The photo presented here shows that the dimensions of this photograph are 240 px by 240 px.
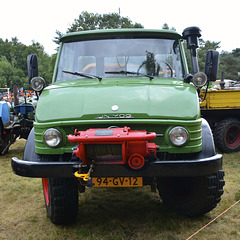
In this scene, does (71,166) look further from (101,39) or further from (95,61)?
(101,39)

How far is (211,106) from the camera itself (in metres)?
7.97

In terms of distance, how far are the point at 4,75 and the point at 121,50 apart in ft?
212

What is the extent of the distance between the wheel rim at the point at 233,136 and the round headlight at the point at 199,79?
4.93 meters

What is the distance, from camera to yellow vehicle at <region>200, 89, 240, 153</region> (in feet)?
26.2

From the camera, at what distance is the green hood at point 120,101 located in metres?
3.00

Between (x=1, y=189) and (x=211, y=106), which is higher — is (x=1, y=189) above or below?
below

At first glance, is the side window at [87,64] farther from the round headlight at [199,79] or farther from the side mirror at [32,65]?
the round headlight at [199,79]

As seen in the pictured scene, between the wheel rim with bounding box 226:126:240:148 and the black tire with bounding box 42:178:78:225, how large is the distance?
228 inches

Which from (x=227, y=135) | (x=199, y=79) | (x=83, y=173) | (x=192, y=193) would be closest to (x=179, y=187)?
(x=192, y=193)

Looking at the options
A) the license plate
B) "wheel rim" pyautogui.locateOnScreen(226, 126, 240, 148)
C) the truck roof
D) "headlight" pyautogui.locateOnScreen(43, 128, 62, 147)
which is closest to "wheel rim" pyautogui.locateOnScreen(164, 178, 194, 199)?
the license plate

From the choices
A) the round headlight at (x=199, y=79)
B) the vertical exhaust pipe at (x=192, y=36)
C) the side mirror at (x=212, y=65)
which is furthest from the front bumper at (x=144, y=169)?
the vertical exhaust pipe at (x=192, y=36)

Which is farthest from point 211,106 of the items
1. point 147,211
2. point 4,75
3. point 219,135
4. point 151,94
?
point 4,75

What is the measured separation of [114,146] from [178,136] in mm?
623

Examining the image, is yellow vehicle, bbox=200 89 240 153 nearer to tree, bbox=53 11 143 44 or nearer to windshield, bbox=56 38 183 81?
windshield, bbox=56 38 183 81
